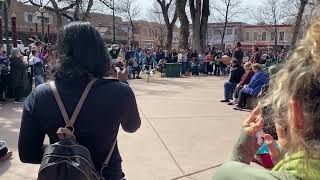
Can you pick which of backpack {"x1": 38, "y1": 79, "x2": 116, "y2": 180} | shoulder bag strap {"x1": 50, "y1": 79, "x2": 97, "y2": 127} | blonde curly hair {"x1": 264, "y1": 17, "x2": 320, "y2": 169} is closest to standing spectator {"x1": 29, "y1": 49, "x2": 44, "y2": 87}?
shoulder bag strap {"x1": 50, "y1": 79, "x2": 97, "y2": 127}

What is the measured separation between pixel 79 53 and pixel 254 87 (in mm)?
8192

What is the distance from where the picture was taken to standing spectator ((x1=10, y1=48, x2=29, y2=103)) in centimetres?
1099

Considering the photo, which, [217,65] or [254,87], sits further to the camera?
[217,65]

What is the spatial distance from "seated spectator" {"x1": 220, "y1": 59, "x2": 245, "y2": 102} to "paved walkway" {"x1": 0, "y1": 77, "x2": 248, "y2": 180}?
17.8 inches

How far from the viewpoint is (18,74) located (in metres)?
11.0

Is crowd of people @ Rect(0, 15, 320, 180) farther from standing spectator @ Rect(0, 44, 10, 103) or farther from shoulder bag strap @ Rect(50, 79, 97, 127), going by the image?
standing spectator @ Rect(0, 44, 10, 103)

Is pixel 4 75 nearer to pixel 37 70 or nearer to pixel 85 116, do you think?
pixel 37 70

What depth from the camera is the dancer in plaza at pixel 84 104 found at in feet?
6.47

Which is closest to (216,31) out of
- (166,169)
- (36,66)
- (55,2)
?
(55,2)

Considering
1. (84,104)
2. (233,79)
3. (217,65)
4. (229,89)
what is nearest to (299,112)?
(84,104)

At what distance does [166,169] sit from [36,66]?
324 inches

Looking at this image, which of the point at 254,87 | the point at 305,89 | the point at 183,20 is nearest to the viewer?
the point at 305,89

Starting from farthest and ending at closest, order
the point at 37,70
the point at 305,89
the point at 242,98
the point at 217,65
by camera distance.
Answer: the point at 217,65
the point at 37,70
the point at 242,98
the point at 305,89

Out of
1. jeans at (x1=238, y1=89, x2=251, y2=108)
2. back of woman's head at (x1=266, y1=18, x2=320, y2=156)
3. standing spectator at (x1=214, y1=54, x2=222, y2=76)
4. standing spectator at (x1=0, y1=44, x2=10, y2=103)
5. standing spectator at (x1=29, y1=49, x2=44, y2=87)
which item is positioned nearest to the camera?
back of woman's head at (x1=266, y1=18, x2=320, y2=156)
